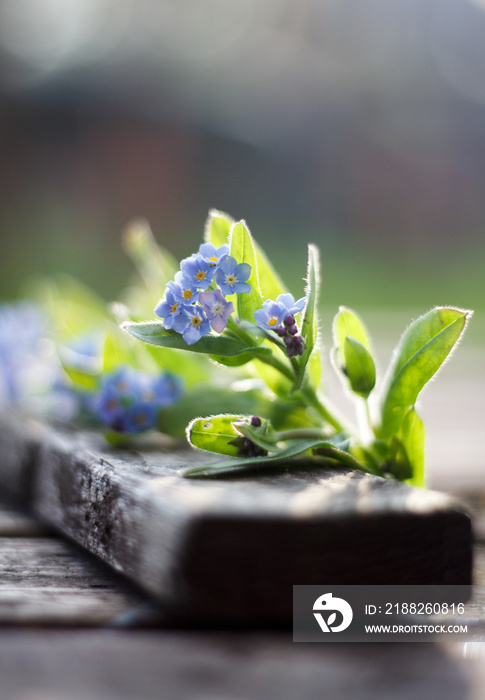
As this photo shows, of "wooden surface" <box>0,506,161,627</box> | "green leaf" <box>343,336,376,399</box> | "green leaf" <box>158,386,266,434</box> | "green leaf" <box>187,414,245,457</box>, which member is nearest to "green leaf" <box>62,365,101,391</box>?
"green leaf" <box>158,386,266,434</box>

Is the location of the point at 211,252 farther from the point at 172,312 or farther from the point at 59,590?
the point at 59,590

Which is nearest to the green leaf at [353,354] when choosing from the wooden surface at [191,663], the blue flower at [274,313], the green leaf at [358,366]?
the green leaf at [358,366]

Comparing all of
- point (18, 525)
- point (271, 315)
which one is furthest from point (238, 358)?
point (18, 525)

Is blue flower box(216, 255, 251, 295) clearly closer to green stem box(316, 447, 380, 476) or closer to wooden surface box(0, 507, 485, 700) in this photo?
green stem box(316, 447, 380, 476)

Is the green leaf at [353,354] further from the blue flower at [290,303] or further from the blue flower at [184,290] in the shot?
the blue flower at [184,290]

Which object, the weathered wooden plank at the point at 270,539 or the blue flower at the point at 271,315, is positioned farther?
the blue flower at the point at 271,315
